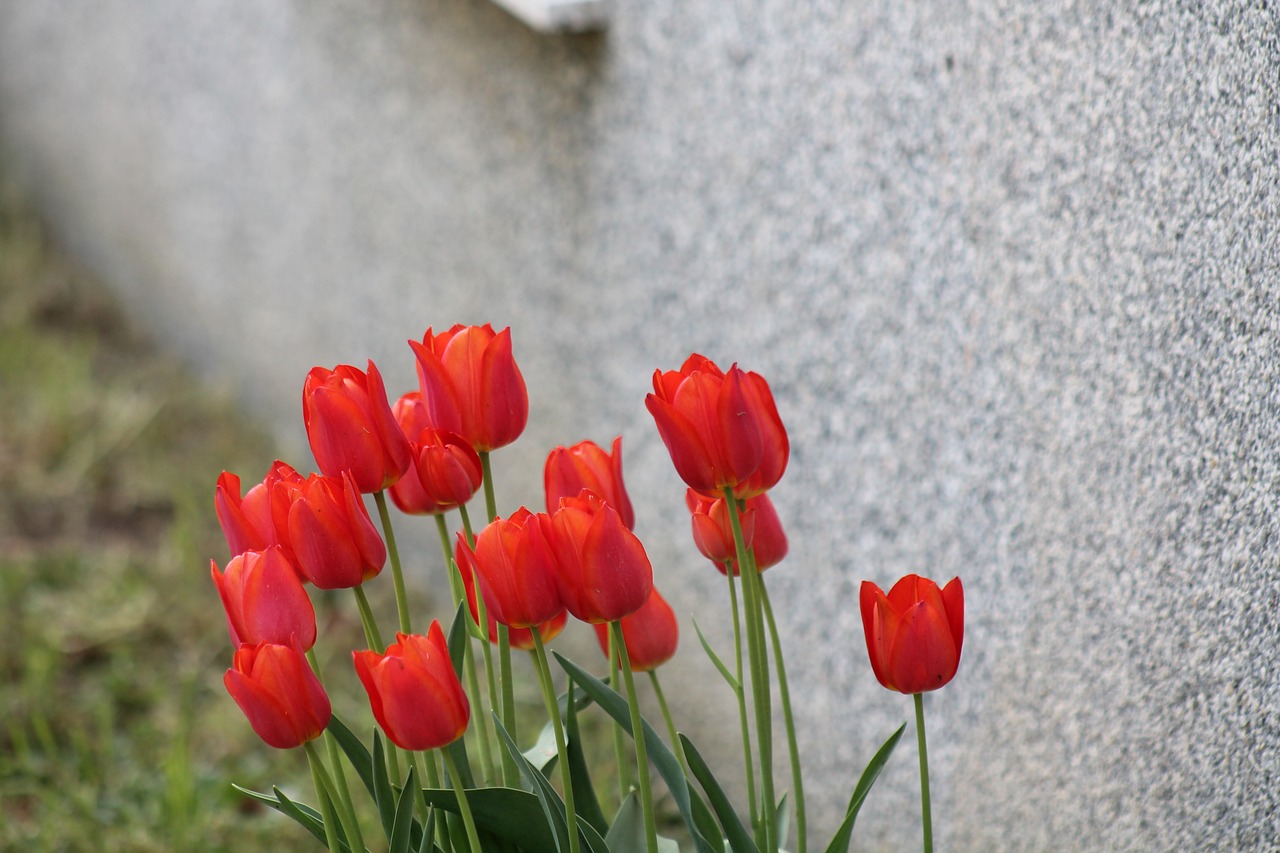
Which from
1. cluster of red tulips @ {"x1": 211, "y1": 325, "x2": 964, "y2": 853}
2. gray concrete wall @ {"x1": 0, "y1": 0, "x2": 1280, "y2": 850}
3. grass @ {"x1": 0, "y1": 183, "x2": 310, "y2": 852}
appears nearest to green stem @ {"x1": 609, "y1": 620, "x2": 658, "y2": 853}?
cluster of red tulips @ {"x1": 211, "y1": 325, "x2": 964, "y2": 853}

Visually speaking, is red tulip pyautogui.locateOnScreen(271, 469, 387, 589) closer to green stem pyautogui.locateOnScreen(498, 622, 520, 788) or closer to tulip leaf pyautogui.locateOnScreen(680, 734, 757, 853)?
green stem pyautogui.locateOnScreen(498, 622, 520, 788)

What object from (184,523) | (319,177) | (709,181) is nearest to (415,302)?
(319,177)

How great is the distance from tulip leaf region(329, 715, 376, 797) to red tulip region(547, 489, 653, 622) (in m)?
0.23

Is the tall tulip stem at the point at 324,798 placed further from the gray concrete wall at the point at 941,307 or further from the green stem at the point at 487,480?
the gray concrete wall at the point at 941,307

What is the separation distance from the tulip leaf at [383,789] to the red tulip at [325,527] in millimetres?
122

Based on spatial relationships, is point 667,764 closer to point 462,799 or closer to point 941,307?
point 462,799

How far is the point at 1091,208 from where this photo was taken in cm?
102

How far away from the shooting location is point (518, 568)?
2.25 ft

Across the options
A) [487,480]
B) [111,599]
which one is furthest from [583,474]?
[111,599]

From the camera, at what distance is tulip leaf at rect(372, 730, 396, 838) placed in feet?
2.58

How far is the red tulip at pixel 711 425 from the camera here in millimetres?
694

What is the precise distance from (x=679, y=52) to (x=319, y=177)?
1.21 metres

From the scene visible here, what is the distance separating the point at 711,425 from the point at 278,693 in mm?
288

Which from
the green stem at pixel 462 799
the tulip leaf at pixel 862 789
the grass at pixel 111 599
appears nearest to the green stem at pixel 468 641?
the green stem at pixel 462 799
